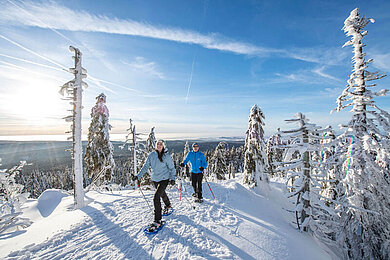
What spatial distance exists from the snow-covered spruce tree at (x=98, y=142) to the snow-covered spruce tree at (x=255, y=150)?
46.5ft

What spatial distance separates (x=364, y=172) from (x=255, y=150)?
7155 mm

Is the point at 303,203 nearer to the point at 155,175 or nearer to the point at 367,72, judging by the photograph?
the point at 155,175

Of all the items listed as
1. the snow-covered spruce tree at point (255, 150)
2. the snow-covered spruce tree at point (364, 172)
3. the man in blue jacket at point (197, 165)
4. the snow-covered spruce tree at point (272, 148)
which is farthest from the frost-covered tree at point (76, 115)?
the snow-covered spruce tree at point (364, 172)

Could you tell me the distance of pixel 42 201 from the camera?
34.9 feet

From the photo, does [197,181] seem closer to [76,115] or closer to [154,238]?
[154,238]

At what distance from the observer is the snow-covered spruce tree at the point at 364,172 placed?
797 cm

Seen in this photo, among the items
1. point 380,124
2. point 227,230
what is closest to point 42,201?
point 227,230

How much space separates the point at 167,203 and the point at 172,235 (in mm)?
1595

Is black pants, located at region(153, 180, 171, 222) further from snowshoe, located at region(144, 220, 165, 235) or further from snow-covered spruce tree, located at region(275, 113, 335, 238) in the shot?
snow-covered spruce tree, located at region(275, 113, 335, 238)

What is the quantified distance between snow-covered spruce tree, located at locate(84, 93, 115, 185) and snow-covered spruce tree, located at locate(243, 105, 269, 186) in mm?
14167

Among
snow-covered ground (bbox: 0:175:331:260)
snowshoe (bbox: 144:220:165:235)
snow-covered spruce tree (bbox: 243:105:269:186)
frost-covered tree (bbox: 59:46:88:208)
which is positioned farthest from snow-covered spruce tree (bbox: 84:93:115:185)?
snowshoe (bbox: 144:220:165:235)

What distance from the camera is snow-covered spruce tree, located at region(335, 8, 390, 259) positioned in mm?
7972

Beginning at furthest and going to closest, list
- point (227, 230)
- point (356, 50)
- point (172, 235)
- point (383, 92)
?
1. point (356, 50)
2. point (383, 92)
3. point (227, 230)
4. point (172, 235)

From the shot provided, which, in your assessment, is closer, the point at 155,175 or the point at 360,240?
the point at 155,175
